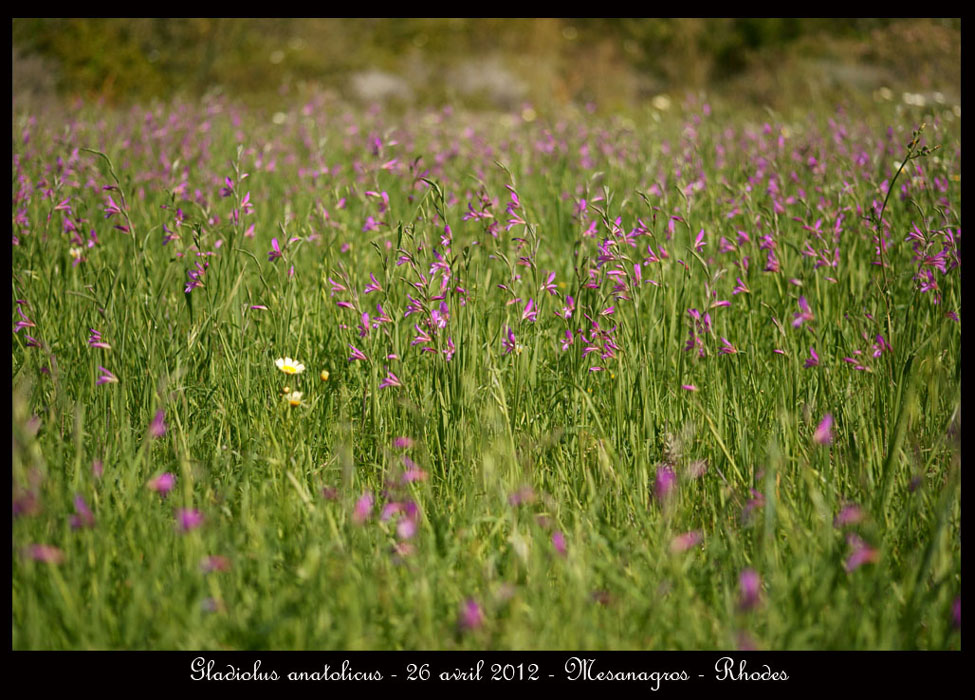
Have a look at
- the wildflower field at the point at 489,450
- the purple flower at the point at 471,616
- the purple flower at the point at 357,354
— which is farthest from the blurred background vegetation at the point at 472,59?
the purple flower at the point at 471,616

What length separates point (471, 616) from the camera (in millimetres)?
1195

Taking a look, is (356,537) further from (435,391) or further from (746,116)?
(746,116)

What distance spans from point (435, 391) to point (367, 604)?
2.48ft

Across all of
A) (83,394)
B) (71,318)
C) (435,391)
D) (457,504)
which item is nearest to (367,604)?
(457,504)

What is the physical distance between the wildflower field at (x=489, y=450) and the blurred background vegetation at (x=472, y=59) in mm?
8973

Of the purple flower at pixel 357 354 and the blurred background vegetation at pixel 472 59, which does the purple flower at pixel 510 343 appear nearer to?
the purple flower at pixel 357 354

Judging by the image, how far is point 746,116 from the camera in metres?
7.42

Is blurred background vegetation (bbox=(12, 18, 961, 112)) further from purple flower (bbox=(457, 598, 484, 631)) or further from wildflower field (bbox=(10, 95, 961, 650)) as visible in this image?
purple flower (bbox=(457, 598, 484, 631))

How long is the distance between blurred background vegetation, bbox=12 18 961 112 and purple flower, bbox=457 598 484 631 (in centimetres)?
1026

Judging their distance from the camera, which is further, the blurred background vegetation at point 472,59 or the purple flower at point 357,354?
the blurred background vegetation at point 472,59

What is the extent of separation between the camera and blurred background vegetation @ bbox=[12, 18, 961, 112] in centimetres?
1172

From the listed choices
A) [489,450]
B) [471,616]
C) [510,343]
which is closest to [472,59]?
[510,343]

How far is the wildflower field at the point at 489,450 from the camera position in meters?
1.30

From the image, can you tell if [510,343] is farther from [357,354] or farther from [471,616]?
[471,616]
